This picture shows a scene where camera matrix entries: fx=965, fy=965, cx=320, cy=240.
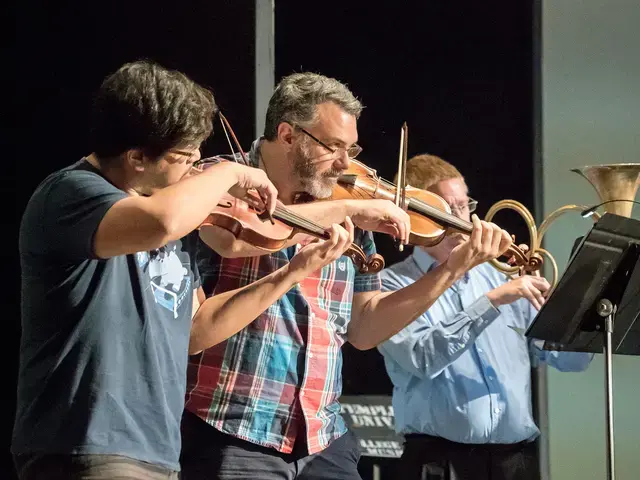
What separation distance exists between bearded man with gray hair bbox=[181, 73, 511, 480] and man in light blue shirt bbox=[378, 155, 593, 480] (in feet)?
1.04

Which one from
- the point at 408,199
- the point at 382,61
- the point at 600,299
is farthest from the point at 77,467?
the point at 382,61

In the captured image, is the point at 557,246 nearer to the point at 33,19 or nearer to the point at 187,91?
the point at 33,19

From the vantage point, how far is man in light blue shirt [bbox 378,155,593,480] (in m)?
3.06

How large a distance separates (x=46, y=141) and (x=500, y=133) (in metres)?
1.97

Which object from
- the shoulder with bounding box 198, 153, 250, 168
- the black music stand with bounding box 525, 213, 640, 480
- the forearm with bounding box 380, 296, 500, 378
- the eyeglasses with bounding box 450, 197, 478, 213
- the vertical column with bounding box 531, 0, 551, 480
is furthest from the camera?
the vertical column with bounding box 531, 0, 551, 480

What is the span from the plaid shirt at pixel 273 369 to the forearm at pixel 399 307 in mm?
238

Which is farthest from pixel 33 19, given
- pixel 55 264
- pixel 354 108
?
pixel 55 264

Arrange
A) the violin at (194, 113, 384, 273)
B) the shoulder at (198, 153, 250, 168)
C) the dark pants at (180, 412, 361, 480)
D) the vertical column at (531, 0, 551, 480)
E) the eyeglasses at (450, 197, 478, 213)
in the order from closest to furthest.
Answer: the violin at (194, 113, 384, 273) < the dark pants at (180, 412, 361, 480) < the shoulder at (198, 153, 250, 168) < the eyeglasses at (450, 197, 478, 213) < the vertical column at (531, 0, 551, 480)

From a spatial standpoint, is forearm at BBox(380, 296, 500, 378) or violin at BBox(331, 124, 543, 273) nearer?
violin at BBox(331, 124, 543, 273)

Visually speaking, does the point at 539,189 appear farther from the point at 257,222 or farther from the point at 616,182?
the point at 257,222

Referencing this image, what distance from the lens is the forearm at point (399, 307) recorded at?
2.77 meters

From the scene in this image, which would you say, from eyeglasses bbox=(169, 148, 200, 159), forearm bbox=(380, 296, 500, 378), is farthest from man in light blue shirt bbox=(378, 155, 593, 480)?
eyeglasses bbox=(169, 148, 200, 159)

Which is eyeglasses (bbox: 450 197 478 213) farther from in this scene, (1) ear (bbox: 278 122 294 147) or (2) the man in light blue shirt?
(1) ear (bbox: 278 122 294 147)

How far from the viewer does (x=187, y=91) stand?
1925 millimetres
